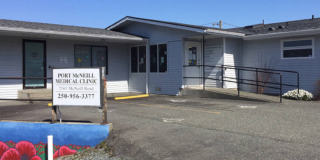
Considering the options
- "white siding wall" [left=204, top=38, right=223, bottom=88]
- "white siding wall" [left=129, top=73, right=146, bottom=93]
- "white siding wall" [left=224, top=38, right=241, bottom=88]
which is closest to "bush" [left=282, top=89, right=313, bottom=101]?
"white siding wall" [left=224, top=38, right=241, bottom=88]

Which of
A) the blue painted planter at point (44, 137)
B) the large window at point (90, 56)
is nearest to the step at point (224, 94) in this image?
the large window at point (90, 56)

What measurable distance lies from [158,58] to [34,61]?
5875 mm

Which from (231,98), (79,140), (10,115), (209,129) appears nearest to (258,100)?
(231,98)

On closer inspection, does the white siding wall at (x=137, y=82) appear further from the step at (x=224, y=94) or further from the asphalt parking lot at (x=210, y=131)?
the asphalt parking lot at (x=210, y=131)

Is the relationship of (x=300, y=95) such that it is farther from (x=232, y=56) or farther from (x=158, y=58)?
(x=158, y=58)

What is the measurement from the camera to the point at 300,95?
12.2 metres

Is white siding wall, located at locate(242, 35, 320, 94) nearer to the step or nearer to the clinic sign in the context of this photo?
the step

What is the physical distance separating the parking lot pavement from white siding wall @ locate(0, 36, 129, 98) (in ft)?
21.4

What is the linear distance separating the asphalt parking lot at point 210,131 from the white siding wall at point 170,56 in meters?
4.76

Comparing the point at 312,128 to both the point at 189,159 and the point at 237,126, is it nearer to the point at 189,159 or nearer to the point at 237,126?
the point at 237,126

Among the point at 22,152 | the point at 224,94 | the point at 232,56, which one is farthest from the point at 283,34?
the point at 22,152

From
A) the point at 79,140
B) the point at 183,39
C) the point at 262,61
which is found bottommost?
the point at 79,140

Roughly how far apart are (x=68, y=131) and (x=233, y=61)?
389 inches

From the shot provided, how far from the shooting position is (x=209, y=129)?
6.98 meters
